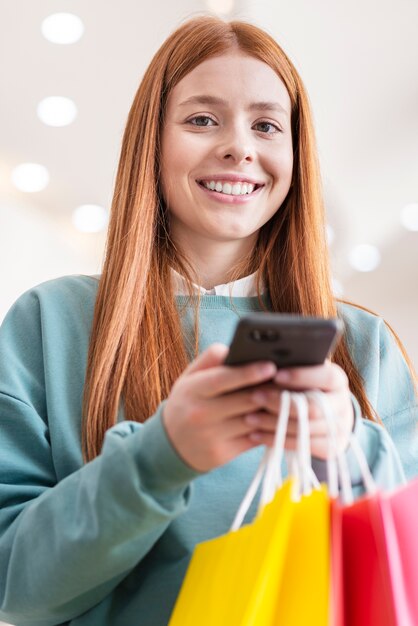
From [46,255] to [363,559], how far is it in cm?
128

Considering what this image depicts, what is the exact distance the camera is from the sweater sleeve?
2.05 ft

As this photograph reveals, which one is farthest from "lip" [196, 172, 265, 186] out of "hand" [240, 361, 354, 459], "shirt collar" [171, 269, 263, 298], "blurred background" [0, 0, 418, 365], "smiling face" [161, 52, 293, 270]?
"blurred background" [0, 0, 418, 365]

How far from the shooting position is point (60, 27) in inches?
65.5

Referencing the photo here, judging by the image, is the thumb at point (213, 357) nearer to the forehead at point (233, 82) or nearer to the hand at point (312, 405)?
the hand at point (312, 405)

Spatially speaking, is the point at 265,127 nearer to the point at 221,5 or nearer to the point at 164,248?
the point at 164,248

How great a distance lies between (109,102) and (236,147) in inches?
33.6

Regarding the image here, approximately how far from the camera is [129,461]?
63cm

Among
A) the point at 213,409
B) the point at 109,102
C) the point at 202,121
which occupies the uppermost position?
the point at 109,102

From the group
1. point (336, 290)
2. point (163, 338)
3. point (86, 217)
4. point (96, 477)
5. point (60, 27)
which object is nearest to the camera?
point (96, 477)

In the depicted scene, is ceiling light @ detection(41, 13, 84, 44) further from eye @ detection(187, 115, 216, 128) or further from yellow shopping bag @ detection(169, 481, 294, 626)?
yellow shopping bag @ detection(169, 481, 294, 626)

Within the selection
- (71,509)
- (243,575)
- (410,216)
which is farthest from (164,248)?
(410,216)

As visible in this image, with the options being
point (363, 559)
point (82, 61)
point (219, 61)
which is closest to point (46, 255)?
point (82, 61)

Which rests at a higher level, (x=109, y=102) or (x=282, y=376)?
(x=109, y=102)

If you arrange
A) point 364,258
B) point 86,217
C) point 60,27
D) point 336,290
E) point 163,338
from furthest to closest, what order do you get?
point 364,258
point 86,217
point 60,27
point 336,290
point 163,338
